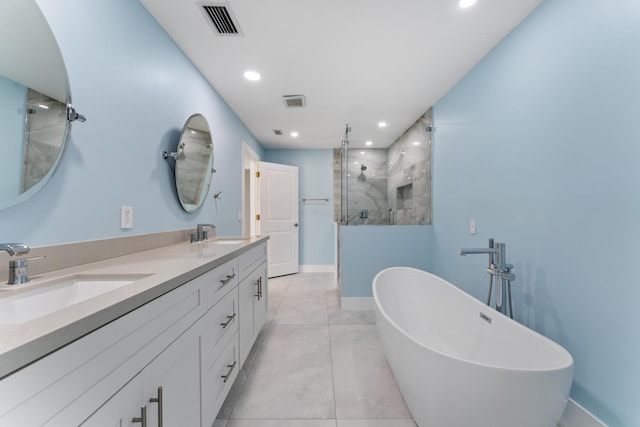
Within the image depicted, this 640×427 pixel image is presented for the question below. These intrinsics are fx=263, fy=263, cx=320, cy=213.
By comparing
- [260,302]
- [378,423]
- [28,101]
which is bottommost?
[378,423]

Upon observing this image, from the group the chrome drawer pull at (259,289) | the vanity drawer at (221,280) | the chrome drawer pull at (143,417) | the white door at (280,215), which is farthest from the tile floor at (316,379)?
the white door at (280,215)

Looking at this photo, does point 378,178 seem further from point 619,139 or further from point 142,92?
point 142,92

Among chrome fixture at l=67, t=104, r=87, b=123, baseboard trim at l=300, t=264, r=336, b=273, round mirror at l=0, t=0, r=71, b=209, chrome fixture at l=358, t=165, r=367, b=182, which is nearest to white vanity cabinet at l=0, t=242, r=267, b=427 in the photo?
round mirror at l=0, t=0, r=71, b=209

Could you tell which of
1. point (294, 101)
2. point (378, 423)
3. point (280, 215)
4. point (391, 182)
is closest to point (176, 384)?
point (378, 423)

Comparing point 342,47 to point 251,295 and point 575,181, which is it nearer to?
point 575,181

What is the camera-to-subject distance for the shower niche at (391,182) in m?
3.18

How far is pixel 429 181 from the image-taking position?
3068mm

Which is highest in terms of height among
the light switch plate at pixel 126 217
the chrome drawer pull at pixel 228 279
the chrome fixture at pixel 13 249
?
the light switch plate at pixel 126 217

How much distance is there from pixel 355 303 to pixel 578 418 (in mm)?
1926

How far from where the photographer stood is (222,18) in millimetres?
1675

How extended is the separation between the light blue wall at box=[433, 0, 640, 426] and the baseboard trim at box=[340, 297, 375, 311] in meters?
1.25

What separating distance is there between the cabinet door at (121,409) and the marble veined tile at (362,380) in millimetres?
1111

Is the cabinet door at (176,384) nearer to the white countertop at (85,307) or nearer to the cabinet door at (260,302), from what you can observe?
the white countertop at (85,307)

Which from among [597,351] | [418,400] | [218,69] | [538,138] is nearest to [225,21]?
[218,69]
